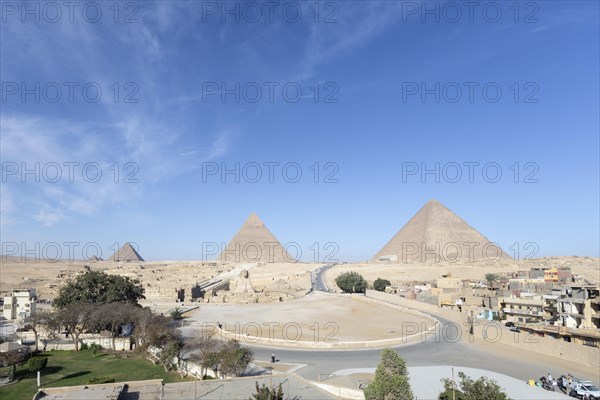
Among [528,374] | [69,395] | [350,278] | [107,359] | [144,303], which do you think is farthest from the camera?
[350,278]

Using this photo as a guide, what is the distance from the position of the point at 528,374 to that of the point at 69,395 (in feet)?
59.5

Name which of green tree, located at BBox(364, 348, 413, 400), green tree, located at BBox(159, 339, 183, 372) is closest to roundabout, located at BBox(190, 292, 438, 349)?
green tree, located at BBox(159, 339, 183, 372)

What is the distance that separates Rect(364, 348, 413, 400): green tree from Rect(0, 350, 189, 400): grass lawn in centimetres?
869

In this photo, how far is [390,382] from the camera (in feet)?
38.0

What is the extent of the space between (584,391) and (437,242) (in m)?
103

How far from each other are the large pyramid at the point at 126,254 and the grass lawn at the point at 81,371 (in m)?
132

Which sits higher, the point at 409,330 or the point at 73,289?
the point at 73,289

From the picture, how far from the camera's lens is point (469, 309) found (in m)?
34.3

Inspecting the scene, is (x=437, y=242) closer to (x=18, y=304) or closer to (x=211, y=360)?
(x=18, y=304)

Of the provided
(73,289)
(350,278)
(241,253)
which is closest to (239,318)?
(73,289)

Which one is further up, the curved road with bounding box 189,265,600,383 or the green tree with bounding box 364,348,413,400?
the green tree with bounding box 364,348,413,400

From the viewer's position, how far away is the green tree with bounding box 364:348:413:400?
11.5 metres

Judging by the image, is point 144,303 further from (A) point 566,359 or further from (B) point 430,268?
(B) point 430,268

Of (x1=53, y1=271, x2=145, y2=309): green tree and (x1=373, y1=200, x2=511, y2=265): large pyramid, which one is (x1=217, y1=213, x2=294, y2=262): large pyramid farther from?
(x1=53, y1=271, x2=145, y2=309): green tree
